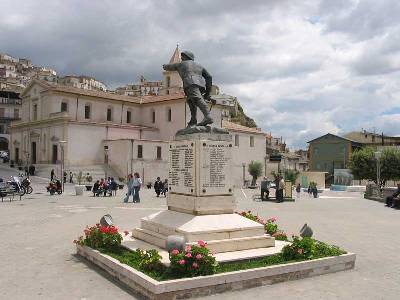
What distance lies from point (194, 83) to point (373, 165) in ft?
148

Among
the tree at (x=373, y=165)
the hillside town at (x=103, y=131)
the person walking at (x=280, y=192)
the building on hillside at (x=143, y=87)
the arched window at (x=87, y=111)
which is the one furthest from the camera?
the building on hillside at (x=143, y=87)

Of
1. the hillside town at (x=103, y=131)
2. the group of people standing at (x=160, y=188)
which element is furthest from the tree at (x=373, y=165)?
the group of people standing at (x=160, y=188)

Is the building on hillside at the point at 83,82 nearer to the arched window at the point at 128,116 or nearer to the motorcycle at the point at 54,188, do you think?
the arched window at the point at 128,116

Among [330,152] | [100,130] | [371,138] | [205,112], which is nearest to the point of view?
[205,112]

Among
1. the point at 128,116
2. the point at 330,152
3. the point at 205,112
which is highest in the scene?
the point at 128,116

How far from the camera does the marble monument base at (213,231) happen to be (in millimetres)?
8031

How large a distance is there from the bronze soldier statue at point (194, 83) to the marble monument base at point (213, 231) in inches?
81.2

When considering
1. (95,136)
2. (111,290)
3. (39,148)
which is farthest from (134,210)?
(39,148)

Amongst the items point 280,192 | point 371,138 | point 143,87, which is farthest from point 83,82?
point 280,192

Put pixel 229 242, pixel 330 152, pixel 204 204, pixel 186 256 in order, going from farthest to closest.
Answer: pixel 330 152, pixel 204 204, pixel 229 242, pixel 186 256

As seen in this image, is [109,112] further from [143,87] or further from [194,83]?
[143,87]

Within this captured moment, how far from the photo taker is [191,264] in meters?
6.60

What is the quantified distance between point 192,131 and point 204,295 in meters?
3.65

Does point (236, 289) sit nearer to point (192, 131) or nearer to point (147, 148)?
point (192, 131)
